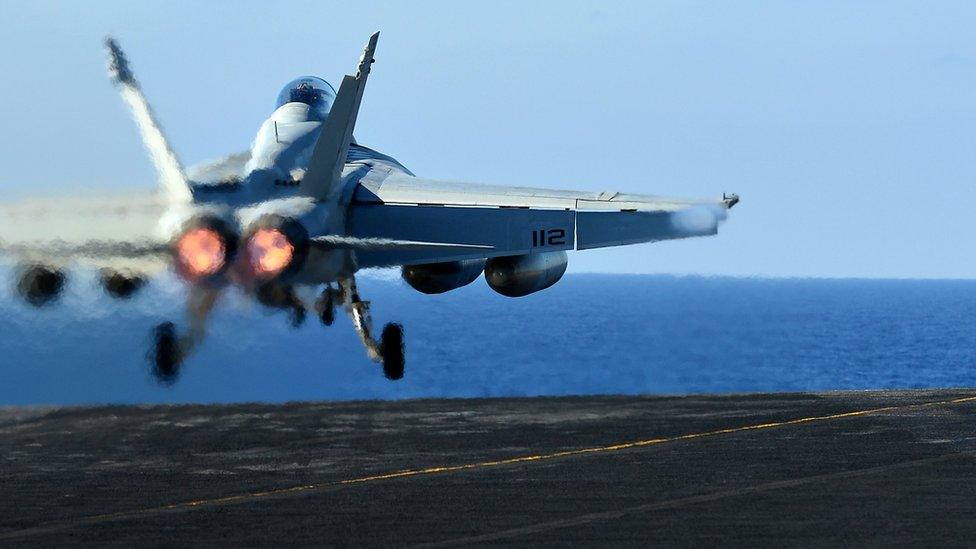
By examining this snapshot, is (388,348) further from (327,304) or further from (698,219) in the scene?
(698,219)

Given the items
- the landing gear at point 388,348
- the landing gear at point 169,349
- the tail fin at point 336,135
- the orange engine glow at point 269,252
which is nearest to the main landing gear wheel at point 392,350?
the landing gear at point 388,348

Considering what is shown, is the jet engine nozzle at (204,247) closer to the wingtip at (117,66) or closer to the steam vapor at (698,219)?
the wingtip at (117,66)

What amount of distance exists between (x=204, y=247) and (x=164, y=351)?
17.3 feet

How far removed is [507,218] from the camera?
2453 cm

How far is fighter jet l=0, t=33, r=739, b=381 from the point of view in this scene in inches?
795

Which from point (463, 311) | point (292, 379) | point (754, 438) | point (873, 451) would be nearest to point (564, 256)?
point (754, 438)

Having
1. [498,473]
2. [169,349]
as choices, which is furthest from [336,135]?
[498,473]

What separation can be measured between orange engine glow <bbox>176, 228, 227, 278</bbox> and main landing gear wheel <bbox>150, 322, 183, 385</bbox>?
4.70 meters

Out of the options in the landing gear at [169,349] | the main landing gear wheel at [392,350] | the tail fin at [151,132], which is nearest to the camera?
the tail fin at [151,132]

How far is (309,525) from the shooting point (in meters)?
14.3

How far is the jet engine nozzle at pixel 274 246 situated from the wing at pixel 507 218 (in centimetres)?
255

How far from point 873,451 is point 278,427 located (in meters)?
10.3

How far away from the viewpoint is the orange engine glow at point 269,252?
2091 cm

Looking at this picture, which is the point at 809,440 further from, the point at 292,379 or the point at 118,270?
the point at 292,379
